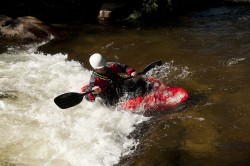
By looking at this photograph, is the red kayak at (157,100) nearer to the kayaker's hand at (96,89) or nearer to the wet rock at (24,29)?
the kayaker's hand at (96,89)

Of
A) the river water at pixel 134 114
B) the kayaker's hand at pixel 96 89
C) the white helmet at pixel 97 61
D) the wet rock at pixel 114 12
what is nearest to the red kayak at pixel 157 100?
the river water at pixel 134 114

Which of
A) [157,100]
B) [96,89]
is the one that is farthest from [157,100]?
[96,89]

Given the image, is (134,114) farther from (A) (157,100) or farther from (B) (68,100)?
(B) (68,100)

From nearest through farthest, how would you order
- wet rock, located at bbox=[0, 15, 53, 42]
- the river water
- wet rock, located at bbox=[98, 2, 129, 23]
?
1. the river water
2. wet rock, located at bbox=[0, 15, 53, 42]
3. wet rock, located at bbox=[98, 2, 129, 23]

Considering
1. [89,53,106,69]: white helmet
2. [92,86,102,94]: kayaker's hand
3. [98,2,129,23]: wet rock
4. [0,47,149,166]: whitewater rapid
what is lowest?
[0,47,149,166]: whitewater rapid

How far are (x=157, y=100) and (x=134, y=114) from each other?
19.8 inches

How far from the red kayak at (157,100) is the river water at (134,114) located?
0.18m

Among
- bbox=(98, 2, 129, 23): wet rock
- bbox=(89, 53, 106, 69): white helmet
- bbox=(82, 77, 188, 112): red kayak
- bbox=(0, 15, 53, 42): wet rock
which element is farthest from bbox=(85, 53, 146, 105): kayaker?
bbox=(98, 2, 129, 23): wet rock

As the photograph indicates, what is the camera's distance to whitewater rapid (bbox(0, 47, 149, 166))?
17.2ft

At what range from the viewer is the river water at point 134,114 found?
4.96 m

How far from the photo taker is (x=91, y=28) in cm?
→ 1226

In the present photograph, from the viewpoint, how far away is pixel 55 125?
6.25 meters

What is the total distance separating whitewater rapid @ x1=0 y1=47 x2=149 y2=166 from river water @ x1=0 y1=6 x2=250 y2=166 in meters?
0.02

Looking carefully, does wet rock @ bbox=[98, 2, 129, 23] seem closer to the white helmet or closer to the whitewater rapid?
the whitewater rapid
